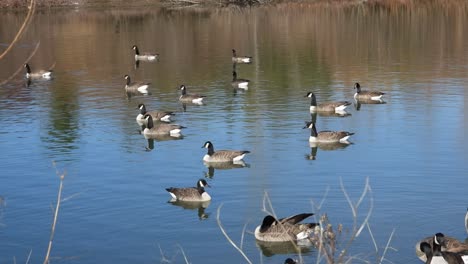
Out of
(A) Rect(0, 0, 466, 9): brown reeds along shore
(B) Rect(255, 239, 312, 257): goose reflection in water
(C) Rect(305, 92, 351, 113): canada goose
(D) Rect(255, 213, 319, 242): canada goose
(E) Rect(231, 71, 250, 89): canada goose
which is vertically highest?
(A) Rect(0, 0, 466, 9): brown reeds along shore

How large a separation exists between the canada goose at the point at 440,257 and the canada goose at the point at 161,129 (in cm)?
923

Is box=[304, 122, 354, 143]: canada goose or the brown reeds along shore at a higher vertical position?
the brown reeds along shore

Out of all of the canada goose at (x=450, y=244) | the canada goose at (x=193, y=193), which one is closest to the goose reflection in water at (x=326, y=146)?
the canada goose at (x=193, y=193)

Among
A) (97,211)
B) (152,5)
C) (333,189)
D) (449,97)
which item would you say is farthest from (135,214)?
(152,5)

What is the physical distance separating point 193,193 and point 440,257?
4.40 meters

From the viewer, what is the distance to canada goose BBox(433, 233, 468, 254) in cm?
937

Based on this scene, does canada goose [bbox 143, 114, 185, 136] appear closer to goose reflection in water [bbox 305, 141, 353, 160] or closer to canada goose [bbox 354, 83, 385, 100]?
goose reflection in water [bbox 305, 141, 353, 160]

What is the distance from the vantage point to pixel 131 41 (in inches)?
1497

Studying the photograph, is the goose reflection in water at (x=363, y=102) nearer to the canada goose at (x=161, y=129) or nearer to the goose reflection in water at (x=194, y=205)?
the canada goose at (x=161, y=129)

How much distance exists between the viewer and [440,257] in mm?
9031

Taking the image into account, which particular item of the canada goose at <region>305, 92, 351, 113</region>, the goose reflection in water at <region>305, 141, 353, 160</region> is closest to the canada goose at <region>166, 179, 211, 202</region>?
the goose reflection in water at <region>305, 141, 353, 160</region>

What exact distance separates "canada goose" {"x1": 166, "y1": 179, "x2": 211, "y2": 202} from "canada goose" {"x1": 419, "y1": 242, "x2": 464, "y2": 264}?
13.7 ft

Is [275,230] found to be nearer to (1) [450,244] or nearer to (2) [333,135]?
(1) [450,244]

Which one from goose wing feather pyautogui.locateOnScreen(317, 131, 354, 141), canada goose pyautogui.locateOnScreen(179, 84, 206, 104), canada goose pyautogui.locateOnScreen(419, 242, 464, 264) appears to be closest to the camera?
canada goose pyautogui.locateOnScreen(419, 242, 464, 264)
